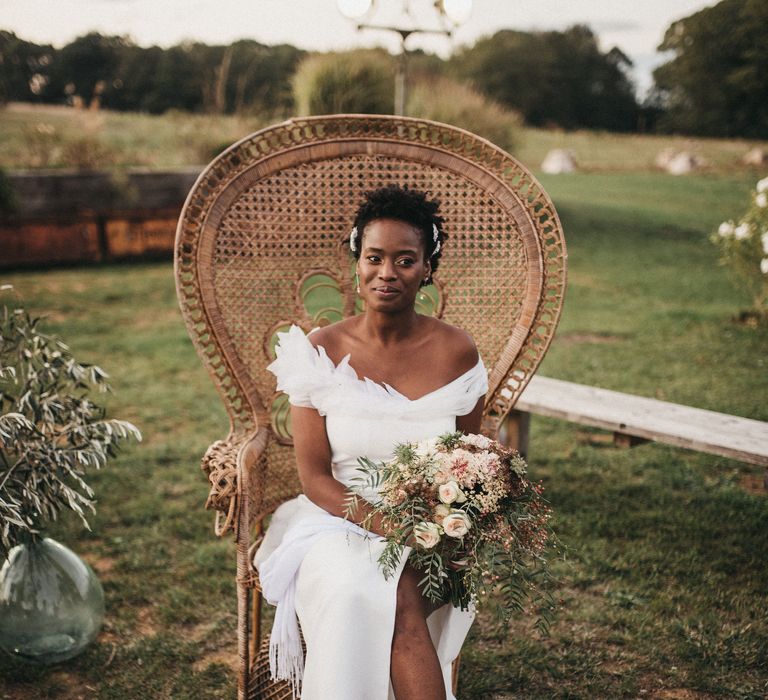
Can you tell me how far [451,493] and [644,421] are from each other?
187 cm

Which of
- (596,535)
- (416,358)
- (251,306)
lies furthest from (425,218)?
(596,535)

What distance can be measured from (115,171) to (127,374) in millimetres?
4977

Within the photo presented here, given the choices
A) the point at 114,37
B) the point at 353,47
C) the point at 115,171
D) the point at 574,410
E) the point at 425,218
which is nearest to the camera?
the point at 425,218

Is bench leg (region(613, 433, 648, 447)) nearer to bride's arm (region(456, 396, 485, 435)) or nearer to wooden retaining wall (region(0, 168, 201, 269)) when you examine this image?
bride's arm (region(456, 396, 485, 435))

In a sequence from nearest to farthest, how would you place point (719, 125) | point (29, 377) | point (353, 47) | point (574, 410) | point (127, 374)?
point (29, 377), point (574, 410), point (127, 374), point (353, 47), point (719, 125)

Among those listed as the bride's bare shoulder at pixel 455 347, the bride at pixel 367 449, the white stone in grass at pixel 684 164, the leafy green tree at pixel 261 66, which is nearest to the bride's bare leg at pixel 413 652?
the bride at pixel 367 449

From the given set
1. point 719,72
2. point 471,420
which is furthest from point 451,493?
point 719,72

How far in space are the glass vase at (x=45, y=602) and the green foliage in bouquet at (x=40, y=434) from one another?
0.30 ft

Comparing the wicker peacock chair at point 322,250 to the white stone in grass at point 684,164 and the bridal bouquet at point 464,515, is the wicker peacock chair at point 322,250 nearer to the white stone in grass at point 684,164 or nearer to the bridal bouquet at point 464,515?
the bridal bouquet at point 464,515

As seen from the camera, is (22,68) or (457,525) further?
(22,68)

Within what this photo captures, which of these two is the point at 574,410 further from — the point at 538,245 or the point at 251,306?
the point at 251,306

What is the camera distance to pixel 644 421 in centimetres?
331

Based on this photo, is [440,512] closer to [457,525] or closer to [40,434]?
[457,525]

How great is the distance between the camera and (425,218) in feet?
7.43
